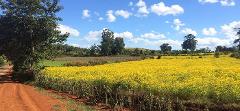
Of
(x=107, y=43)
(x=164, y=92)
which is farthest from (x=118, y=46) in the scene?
(x=164, y=92)

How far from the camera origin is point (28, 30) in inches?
2307

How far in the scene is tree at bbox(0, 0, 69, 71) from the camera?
58.6 meters

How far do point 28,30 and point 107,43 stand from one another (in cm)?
12073

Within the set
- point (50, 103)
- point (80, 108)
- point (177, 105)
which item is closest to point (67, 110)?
point (80, 108)

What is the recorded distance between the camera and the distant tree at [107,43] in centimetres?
17240

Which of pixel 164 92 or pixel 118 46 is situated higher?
pixel 118 46

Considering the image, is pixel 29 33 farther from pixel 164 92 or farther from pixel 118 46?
pixel 118 46

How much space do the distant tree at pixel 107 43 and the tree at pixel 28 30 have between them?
350ft

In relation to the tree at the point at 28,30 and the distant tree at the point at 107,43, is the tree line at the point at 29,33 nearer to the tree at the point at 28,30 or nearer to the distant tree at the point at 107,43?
the tree at the point at 28,30

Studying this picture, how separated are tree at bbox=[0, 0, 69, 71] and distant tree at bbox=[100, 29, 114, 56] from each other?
350ft

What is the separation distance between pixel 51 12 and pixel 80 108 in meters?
37.7

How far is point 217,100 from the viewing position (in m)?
20.7

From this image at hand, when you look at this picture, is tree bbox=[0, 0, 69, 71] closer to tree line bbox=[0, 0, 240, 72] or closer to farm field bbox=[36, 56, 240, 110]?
tree line bbox=[0, 0, 240, 72]

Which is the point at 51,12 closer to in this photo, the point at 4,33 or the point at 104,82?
the point at 4,33
